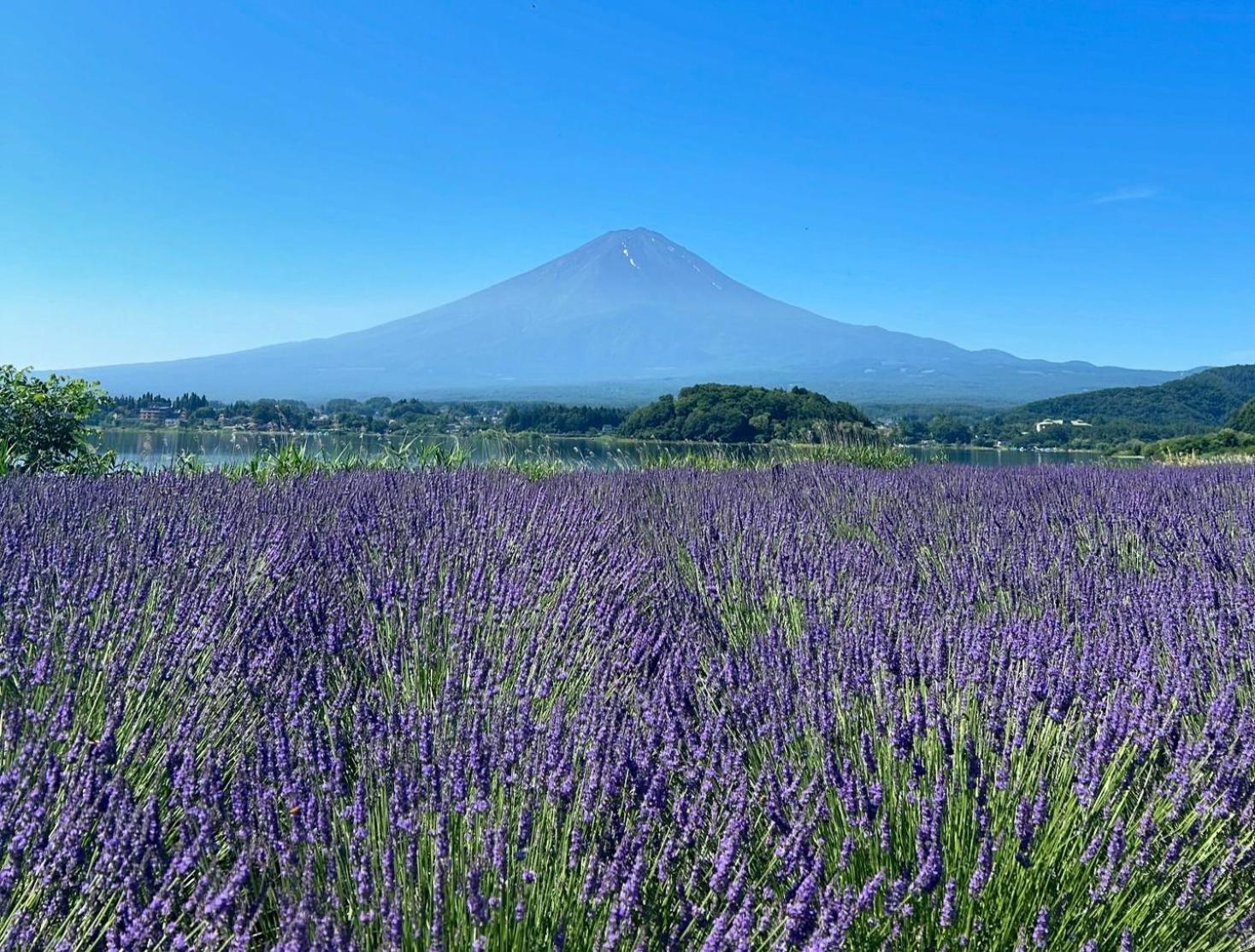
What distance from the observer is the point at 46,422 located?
7.06 m

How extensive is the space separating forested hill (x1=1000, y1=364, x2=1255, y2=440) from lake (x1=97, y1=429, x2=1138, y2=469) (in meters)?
15.0

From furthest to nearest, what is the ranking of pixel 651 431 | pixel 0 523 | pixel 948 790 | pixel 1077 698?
1. pixel 651 431
2. pixel 0 523
3. pixel 1077 698
4. pixel 948 790

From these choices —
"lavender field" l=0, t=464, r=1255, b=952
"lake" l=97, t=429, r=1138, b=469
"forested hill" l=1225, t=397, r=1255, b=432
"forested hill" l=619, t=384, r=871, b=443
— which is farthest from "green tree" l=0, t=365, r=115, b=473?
"forested hill" l=1225, t=397, r=1255, b=432

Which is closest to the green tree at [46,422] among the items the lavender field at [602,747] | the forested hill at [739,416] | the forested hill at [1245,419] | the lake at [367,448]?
the lake at [367,448]

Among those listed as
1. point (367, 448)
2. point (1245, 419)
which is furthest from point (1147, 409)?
point (367, 448)

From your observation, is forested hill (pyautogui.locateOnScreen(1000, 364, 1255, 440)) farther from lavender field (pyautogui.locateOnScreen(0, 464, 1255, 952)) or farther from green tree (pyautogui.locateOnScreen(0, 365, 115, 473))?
lavender field (pyautogui.locateOnScreen(0, 464, 1255, 952))

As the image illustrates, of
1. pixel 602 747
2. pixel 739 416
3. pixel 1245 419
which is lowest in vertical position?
pixel 602 747

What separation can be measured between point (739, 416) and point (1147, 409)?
26211 millimetres

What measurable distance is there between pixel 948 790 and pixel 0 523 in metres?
3.36

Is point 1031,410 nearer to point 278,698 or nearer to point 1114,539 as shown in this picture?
point 1114,539

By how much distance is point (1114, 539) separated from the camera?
386 cm

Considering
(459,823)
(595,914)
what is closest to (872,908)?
(595,914)

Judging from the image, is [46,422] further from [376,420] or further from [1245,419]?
[1245,419]

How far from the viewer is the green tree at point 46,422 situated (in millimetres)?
6867
